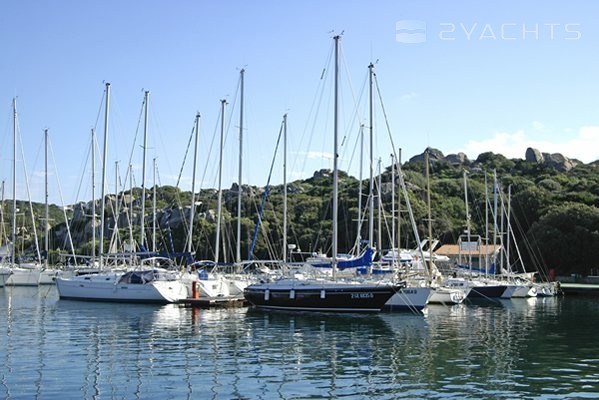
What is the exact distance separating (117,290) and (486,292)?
28852mm

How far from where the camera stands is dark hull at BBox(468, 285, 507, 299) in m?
55.3

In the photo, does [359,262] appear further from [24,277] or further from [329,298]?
[24,277]

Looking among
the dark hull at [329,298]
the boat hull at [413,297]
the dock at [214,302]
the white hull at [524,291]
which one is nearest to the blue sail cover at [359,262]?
the boat hull at [413,297]

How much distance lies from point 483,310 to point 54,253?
261 ft

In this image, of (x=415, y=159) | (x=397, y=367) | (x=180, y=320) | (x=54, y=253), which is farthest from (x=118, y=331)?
(x=415, y=159)

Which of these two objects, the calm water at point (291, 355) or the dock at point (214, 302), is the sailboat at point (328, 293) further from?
the dock at point (214, 302)

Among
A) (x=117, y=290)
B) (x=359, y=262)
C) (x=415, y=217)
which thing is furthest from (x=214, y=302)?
(x=415, y=217)

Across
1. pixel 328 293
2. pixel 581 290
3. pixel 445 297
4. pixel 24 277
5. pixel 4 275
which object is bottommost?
pixel 581 290

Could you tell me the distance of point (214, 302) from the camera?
42844 mm

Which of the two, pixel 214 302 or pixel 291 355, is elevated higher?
pixel 214 302

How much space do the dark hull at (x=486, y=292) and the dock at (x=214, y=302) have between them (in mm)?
20368

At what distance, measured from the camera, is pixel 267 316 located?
37.5 m

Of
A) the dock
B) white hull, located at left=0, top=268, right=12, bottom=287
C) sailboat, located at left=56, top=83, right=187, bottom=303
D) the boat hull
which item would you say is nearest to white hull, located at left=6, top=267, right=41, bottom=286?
white hull, located at left=0, top=268, right=12, bottom=287

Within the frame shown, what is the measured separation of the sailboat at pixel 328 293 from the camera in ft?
124
